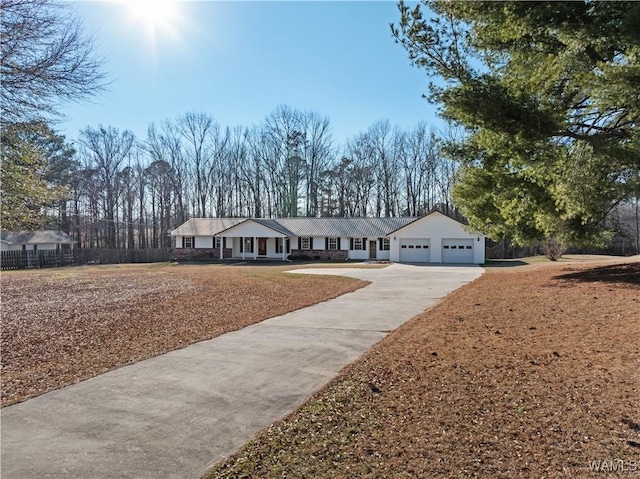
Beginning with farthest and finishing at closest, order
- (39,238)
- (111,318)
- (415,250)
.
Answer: (39,238), (415,250), (111,318)

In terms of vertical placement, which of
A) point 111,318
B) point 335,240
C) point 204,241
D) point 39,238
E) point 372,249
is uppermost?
point 39,238

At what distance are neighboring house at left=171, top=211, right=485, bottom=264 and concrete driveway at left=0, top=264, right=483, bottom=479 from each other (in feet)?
82.6

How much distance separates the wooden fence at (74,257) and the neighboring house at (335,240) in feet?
13.1

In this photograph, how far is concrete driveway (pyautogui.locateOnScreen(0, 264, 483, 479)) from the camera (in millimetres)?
3141

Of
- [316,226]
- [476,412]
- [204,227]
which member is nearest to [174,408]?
[476,412]

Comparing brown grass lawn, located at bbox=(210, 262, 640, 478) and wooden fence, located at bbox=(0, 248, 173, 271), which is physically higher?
wooden fence, located at bbox=(0, 248, 173, 271)

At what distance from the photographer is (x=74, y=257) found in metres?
37.2

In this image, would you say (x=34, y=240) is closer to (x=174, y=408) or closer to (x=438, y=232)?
(x=438, y=232)

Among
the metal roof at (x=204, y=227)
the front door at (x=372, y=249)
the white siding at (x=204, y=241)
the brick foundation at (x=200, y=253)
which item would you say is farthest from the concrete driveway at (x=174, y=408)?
the white siding at (x=204, y=241)

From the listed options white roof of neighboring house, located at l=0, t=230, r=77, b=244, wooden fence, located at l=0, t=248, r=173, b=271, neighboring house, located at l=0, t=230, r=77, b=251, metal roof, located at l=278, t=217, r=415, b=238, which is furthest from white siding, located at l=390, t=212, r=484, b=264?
neighboring house, located at l=0, t=230, r=77, b=251

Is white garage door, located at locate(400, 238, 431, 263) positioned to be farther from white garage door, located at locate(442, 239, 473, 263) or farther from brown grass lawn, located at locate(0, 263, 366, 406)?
brown grass lawn, located at locate(0, 263, 366, 406)

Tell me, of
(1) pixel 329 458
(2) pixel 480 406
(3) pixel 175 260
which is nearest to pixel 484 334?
(2) pixel 480 406

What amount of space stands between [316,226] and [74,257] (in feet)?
72.4

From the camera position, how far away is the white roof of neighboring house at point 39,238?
39625 mm
